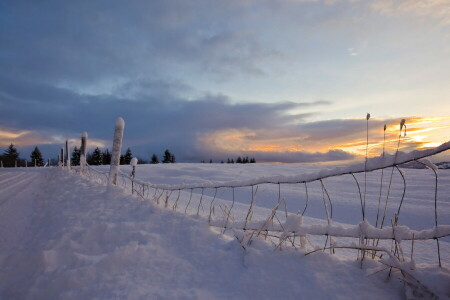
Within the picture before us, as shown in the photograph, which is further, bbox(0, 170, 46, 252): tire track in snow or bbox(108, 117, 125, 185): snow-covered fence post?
bbox(108, 117, 125, 185): snow-covered fence post

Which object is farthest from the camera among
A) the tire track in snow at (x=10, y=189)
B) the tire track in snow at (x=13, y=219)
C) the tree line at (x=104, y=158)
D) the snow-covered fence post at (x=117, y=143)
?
the tree line at (x=104, y=158)

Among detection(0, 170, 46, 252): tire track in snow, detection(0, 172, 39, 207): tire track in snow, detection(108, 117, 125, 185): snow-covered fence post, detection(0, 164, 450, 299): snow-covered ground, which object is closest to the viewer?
detection(0, 164, 450, 299): snow-covered ground

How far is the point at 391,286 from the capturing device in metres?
1.66

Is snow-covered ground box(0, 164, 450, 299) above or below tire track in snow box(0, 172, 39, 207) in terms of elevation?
below

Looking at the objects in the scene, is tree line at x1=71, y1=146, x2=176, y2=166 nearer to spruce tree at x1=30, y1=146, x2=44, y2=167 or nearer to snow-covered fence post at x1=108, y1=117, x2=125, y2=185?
spruce tree at x1=30, y1=146, x2=44, y2=167

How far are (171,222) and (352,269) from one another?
2035mm

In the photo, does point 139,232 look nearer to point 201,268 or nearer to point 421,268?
point 201,268

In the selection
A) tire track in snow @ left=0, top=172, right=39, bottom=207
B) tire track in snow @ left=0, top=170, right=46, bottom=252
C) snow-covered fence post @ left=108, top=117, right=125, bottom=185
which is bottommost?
tire track in snow @ left=0, top=170, right=46, bottom=252

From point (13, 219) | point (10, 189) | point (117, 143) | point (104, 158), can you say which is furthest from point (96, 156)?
point (13, 219)

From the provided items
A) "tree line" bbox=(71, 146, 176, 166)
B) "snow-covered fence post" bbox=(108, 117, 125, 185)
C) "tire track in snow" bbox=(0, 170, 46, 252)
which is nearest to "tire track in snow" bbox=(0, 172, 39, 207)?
"tire track in snow" bbox=(0, 170, 46, 252)

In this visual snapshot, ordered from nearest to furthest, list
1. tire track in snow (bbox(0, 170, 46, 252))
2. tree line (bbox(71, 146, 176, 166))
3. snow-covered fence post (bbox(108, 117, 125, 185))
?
1. tire track in snow (bbox(0, 170, 46, 252))
2. snow-covered fence post (bbox(108, 117, 125, 185))
3. tree line (bbox(71, 146, 176, 166))

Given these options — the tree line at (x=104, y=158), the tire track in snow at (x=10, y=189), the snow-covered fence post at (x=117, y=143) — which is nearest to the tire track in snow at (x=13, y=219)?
the tire track in snow at (x=10, y=189)

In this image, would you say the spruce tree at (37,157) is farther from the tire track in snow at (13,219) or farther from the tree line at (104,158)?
the tire track in snow at (13,219)

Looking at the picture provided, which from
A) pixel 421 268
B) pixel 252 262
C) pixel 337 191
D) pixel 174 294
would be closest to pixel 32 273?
pixel 174 294
